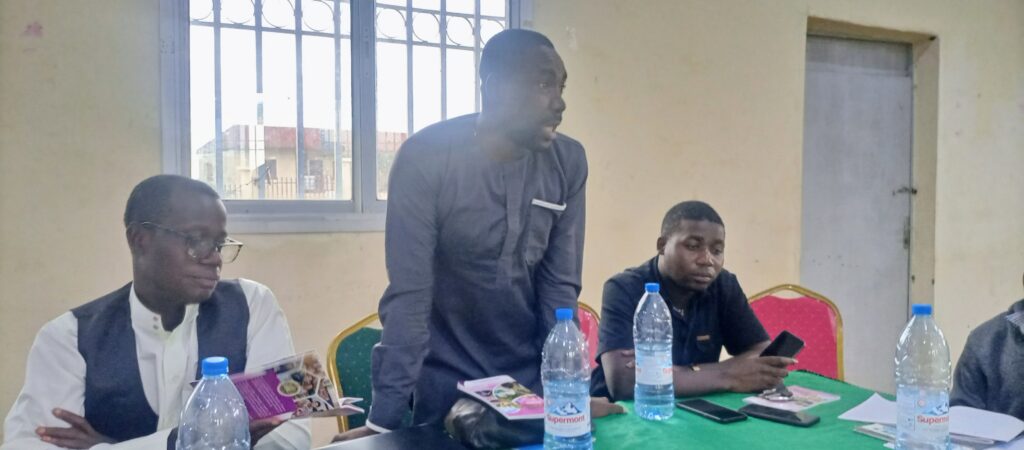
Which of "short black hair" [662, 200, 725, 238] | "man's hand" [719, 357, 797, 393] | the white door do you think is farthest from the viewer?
the white door

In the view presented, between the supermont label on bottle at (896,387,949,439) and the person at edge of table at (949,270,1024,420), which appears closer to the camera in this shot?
the supermont label on bottle at (896,387,949,439)

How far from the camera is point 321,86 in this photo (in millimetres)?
2912

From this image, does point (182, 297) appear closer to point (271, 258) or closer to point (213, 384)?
point (213, 384)

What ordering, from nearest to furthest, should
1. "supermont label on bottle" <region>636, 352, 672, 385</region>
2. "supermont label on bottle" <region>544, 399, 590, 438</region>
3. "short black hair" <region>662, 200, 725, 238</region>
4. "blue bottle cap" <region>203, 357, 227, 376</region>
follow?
1. "blue bottle cap" <region>203, 357, 227, 376</region>
2. "supermont label on bottle" <region>544, 399, 590, 438</region>
3. "supermont label on bottle" <region>636, 352, 672, 385</region>
4. "short black hair" <region>662, 200, 725, 238</region>

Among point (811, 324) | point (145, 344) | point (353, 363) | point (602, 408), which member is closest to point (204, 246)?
point (145, 344)

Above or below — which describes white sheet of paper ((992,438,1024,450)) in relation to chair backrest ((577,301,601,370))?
below

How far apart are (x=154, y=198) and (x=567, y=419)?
3.45 feet

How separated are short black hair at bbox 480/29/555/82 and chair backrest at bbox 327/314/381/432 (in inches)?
35.2

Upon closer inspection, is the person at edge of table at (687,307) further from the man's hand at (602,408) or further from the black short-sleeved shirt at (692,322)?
the man's hand at (602,408)

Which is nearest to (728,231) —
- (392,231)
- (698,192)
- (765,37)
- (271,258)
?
(698,192)

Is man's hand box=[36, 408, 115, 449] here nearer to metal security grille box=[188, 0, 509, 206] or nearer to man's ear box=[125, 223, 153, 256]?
man's ear box=[125, 223, 153, 256]

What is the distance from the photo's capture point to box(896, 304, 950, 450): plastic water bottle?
4.44 ft

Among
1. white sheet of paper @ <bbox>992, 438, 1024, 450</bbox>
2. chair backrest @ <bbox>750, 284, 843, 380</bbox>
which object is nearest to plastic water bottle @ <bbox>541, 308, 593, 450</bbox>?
white sheet of paper @ <bbox>992, 438, 1024, 450</bbox>

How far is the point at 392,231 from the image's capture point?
1619 mm
